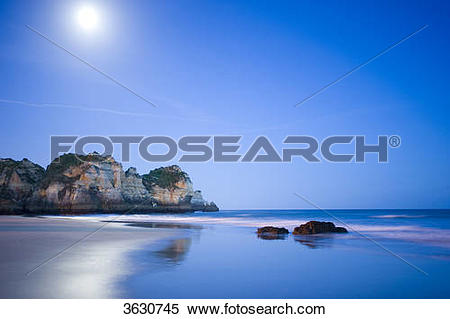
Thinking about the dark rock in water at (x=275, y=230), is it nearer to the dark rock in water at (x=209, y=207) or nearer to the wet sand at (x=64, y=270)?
the wet sand at (x=64, y=270)

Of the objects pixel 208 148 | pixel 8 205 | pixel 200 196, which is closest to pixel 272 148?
pixel 208 148

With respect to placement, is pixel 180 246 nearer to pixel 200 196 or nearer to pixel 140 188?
pixel 140 188

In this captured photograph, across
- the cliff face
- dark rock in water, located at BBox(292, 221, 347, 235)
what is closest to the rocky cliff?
the cliff face

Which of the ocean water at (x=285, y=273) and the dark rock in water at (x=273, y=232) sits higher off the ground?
the ocean water at (x=285, y=273)

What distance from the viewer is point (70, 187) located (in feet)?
88.4

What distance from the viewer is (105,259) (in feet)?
16.8

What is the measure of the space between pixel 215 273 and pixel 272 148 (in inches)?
292

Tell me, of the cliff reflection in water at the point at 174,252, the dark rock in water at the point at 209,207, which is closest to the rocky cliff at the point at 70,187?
the dark rock in water at the point at 209,207

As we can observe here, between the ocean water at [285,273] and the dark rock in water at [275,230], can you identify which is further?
the dark rock in water at [275,230]

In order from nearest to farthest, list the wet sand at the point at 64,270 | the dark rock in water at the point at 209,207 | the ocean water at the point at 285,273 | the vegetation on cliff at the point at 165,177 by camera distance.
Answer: the wet sand at the point at 64,270 → the ocean water at the point at 285,273 → the vegetation on cliff at the point at 165,177 → the dark rock in water at the point at 209,207

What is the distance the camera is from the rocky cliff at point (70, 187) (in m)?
25.8

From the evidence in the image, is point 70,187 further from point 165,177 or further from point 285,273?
point 285,273

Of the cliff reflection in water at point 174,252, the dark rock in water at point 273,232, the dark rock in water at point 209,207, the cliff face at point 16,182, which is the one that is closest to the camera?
the cliff reflection in water at point 174,252

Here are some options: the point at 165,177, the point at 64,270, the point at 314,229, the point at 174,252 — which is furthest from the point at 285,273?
the point at 165,177
